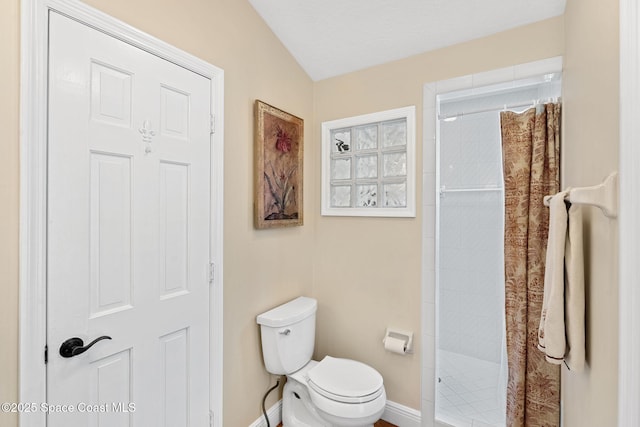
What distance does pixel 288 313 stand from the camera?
6.24 feet

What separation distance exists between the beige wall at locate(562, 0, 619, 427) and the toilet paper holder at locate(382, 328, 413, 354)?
0.79 m

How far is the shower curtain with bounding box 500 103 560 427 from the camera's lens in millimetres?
1543

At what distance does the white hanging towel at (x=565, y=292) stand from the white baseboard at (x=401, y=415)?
118 cm

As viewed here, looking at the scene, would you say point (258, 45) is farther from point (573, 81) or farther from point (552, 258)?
point (552, 258)

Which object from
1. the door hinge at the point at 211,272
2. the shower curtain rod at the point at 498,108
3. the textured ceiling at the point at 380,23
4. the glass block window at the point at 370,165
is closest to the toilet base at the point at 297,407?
the door hinge at the point at 211,272

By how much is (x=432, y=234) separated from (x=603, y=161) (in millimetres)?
1037

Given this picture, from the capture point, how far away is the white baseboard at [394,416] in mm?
1908

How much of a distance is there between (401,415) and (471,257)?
1.10 meters

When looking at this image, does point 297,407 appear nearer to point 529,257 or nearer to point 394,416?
point 394,416

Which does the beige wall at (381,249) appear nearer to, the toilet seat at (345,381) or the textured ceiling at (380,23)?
the textured ceiling at (380,23)

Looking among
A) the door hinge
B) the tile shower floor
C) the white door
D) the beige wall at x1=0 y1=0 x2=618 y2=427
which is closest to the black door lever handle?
the white door

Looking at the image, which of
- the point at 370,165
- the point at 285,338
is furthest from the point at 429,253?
the point at 285,338

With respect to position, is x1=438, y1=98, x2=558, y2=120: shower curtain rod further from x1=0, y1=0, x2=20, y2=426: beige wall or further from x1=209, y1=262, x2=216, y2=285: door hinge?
x1=0, y1=0, x2=20, y2=426: beige wall

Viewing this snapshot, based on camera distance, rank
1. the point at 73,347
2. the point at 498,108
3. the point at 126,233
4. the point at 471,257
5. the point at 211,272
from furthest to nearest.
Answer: the point at 471,257 < the point at 498,108 < the point at 211,272 < the point at 126,233 < the point at 73,347
